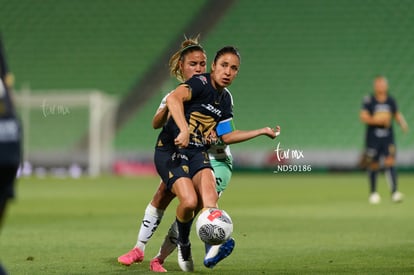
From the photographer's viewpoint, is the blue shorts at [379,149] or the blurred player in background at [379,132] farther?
the blue shorts at [379,149]

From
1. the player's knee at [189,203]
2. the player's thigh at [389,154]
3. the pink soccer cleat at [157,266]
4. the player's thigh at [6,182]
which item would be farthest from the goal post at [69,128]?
Answer: the player's thigh at [6,182]

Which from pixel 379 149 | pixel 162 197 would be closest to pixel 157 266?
pixel 162 197

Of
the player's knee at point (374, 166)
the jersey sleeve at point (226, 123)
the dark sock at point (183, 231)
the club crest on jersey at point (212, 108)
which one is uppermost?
the club crest on jersey at point (212, 108)

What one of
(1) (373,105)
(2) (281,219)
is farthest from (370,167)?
(2) (281,219)

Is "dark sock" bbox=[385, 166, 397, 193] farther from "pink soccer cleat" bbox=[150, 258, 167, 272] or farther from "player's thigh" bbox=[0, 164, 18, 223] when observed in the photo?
"player's thigh" bbox=[0, 164, 18, 223]

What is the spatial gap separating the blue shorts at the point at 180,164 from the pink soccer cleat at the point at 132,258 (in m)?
0.84

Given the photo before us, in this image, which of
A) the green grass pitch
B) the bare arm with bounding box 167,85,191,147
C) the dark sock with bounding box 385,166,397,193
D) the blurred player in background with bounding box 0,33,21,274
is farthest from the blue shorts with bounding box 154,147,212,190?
the dark sock with bounding box 385,166,397,193

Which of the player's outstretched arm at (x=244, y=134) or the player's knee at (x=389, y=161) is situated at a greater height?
the player's outstretched arm at (x=244, y=134)

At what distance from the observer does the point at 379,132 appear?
16875mm

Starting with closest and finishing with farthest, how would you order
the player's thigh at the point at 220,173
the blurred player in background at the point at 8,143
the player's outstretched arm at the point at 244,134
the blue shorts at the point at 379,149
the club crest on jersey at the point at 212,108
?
the blurred player in background at the point at 8,143
the player's outstretched arm at the point at 244,134
the club crest on jersey at the point at 212,108
the player's thigh at the point at 220,173
the blue shorts at the point at 379,149

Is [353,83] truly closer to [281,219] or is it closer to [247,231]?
[281,219]

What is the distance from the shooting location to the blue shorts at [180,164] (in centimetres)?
684

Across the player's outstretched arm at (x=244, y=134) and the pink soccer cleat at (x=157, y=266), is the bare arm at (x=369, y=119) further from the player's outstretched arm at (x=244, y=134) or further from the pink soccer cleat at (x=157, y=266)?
the pink soccer cleat at (x=157, y=266)

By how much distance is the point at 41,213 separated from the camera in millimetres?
13398
